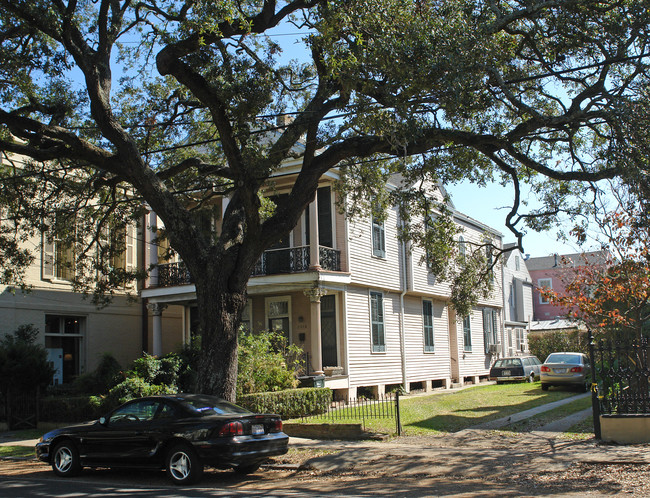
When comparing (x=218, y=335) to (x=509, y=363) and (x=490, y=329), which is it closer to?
(x=509, y=363)

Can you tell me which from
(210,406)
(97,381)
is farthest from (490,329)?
(210,406)

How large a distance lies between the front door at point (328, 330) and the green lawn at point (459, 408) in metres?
2.89

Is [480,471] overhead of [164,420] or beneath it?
beneath

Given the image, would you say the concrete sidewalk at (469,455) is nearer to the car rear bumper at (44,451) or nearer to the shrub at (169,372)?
the car rear bumper at (44,451)

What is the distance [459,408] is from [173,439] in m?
11.0

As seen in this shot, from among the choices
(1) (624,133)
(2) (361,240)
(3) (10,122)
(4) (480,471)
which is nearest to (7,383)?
(3) (10,122)

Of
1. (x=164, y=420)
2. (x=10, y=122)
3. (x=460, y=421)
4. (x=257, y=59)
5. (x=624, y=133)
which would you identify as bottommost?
(x=460, y=421)

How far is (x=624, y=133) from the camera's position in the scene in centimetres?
1099

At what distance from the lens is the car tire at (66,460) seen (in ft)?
36.8

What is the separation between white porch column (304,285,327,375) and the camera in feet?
68.8

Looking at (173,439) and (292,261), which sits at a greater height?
(292,261)

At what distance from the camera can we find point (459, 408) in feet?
63.0

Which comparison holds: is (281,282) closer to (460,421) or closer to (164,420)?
(460,421)

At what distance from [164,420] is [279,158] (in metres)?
5.41
